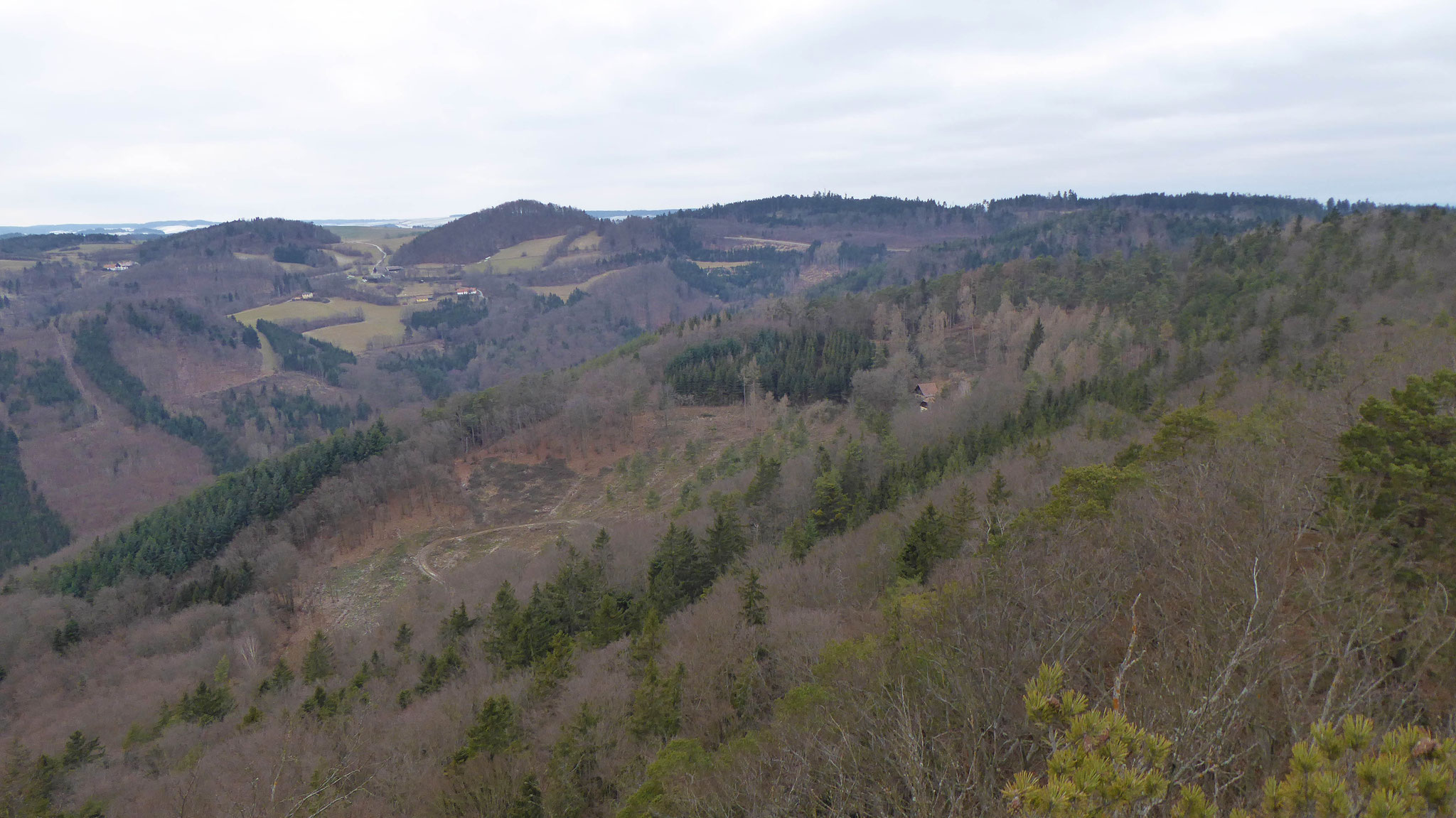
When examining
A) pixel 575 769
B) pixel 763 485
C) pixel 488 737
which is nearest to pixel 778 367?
pixel 763 485

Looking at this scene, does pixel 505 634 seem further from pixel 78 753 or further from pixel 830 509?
pixel 830 509

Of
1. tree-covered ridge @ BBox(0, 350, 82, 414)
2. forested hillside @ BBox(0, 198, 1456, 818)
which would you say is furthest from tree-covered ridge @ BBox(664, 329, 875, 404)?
tree-covered ridge @ BBox(0, 350, 82, 414)

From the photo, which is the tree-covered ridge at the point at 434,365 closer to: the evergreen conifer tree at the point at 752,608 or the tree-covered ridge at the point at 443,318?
the tree-covered ridge at the point at 443,318

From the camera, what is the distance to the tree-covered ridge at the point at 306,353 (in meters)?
156

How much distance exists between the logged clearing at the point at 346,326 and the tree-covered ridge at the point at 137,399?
31656mm

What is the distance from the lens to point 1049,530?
2336cm

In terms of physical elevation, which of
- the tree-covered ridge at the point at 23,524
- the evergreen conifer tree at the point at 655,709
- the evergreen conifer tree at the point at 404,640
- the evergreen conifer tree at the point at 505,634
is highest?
the evergreen conifer tree at the point at 655,709

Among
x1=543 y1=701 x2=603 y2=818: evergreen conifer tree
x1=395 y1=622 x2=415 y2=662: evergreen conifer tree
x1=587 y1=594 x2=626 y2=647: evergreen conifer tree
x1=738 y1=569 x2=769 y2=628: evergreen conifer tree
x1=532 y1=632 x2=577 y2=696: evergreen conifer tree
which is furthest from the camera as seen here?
x1=395 y1=622 x2=415 y2=662: evergreen conifer tree

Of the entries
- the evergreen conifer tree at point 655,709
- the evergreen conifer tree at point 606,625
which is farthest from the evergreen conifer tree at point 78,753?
the evergreen conifer tree at point 655,709

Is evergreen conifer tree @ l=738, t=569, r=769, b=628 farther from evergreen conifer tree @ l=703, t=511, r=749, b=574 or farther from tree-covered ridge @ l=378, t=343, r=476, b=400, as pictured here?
tree-covered ridge @ l=378, t=343, r=476, b=400

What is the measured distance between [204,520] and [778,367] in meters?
66.5

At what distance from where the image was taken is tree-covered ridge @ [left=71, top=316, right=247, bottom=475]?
4786 inches

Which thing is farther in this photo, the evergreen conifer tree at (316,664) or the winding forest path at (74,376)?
the winding forest path at (74,376)

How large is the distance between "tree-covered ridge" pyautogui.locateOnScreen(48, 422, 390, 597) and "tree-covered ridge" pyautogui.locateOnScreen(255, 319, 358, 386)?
9419 centimetres
